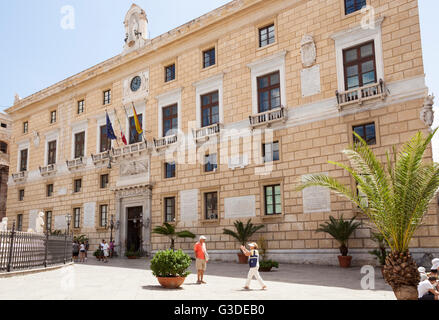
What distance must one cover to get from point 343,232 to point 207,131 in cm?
996

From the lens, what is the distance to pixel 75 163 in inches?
1233

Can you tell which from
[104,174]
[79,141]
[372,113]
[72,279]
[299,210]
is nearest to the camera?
[72,279]

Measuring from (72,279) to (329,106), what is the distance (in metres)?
13.9

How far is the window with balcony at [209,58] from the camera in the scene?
25234 millimetres

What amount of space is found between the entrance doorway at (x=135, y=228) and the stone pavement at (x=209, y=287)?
10.9 m

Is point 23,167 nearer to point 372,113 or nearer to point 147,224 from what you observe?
point 147,224

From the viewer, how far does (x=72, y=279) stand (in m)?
14.6

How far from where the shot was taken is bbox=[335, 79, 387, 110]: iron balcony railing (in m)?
18.2

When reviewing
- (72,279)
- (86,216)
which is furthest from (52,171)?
(72,279)

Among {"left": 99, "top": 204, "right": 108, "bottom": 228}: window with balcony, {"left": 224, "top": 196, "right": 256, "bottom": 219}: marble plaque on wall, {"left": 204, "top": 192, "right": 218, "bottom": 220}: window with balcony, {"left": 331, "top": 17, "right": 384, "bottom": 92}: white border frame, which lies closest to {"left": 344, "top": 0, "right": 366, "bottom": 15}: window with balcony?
{"left": 331, "top": 17, "right": 384, "bottom": 92}: white border frame

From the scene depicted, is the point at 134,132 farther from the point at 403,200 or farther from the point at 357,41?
the point at 403,200

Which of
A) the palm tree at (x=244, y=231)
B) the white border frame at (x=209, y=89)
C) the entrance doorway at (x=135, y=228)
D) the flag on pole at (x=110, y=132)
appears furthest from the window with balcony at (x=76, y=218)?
the palm tree at (x=244, y=231)

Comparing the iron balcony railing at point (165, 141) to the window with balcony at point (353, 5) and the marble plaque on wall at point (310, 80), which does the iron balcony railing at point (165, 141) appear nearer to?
the marble plaque on wall at point (310, 80)

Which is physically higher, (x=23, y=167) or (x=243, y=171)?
(x=23, y=167)
